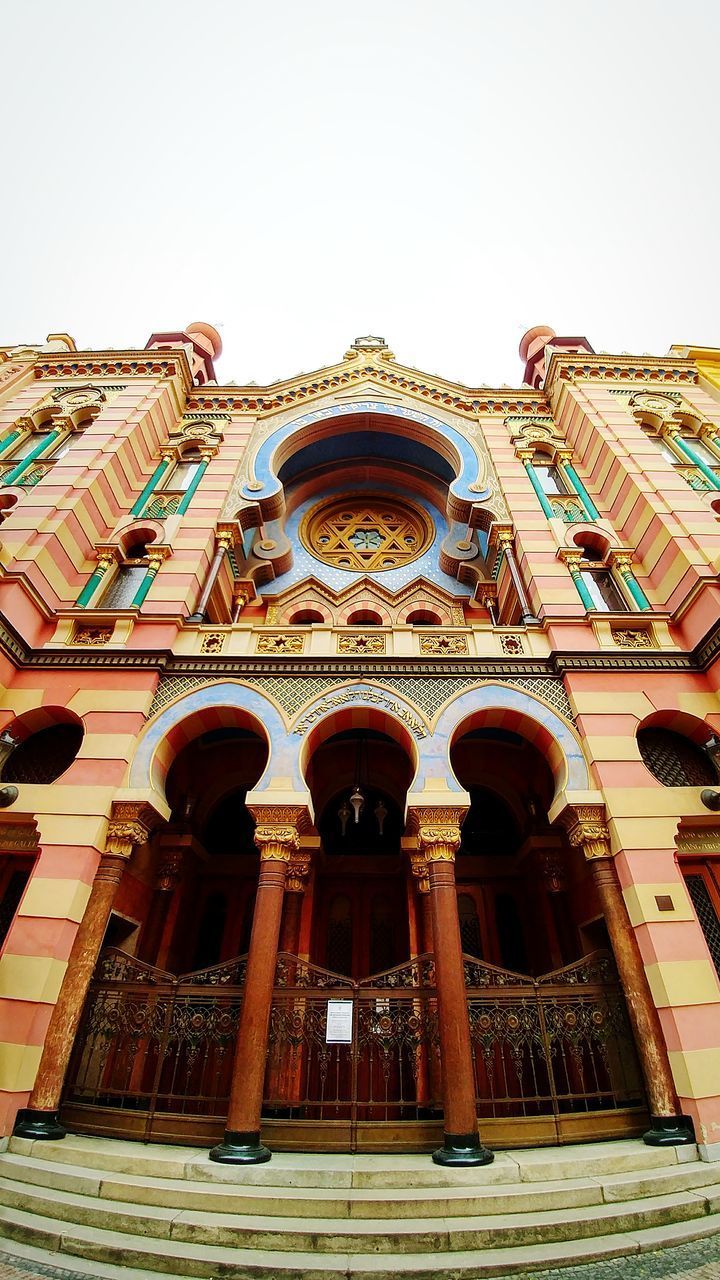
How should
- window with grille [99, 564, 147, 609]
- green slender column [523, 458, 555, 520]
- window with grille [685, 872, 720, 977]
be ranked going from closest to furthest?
1. window with grille [685, 872, 720, 977]
2. window with grille [99, 564, 147, 609]
3. green slender column [523, 458, 555, 520]

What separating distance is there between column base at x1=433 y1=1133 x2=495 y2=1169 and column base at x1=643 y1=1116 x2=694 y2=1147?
1758 millimetres

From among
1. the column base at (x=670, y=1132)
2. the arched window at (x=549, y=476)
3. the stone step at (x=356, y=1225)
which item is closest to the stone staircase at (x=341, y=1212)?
the stone step at (x=356, y=1225)

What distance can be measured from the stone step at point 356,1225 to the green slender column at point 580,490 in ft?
35.3

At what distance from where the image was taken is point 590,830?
7.78 metres

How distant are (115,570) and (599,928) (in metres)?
10.6

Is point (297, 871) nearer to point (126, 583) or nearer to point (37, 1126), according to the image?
point (37, 1126)

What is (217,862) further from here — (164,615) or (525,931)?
(525,931)

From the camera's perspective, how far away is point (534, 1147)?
21.3 ft

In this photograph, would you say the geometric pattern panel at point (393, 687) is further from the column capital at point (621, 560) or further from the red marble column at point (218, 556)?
the column capital at point (621, 560)

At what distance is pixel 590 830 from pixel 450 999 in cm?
284

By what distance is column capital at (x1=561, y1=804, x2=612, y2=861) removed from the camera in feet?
25.3

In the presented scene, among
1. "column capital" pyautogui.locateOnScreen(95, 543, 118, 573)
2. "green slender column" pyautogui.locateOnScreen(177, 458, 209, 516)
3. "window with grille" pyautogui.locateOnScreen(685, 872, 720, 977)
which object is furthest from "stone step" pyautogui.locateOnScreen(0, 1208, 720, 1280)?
"green slender column" pyautogui.locateOnScreen(177, 458, 209, 516)

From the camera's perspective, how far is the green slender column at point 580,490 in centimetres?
1238

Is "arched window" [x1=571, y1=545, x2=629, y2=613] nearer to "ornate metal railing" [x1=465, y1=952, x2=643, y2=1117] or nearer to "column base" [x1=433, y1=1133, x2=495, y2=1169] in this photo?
"ornate metal railing" [x1=465, y1=952, x2=643, y2=1117]
